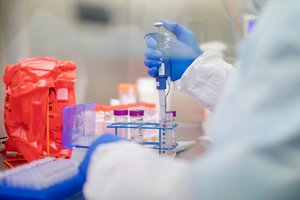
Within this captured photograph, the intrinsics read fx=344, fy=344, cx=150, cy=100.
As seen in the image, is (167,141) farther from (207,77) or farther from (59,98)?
(59,98)

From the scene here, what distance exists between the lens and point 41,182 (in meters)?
0.75

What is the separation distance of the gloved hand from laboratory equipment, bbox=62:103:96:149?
0.31 meters

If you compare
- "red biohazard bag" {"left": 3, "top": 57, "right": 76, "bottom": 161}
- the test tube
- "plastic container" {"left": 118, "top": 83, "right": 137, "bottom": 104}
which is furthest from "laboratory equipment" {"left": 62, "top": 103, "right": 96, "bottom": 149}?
"plastic container" {"left": 118, "top": 83, "right": 137, "bottom": 104}

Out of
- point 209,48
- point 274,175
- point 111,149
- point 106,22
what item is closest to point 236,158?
point 274,175

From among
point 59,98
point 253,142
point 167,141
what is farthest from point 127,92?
point 253,142

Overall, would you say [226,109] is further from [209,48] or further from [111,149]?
[209,48]

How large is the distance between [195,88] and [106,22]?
40.9 inches

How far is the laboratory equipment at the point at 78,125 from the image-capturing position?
4.06 ft

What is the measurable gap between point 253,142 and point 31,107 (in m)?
1.03

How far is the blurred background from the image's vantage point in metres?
1.66

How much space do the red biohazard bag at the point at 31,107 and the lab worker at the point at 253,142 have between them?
0.81 metres

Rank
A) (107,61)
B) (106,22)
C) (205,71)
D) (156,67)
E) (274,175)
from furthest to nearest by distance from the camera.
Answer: (107,61)
(106,22)
(205,71)
(156,67)
(274,175)

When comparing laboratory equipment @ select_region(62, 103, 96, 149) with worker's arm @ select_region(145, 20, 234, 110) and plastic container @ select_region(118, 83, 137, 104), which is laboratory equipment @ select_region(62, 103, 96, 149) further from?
plastic container @ select_region(118, 83, 137, 104)

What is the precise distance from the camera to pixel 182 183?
1.73 ft
